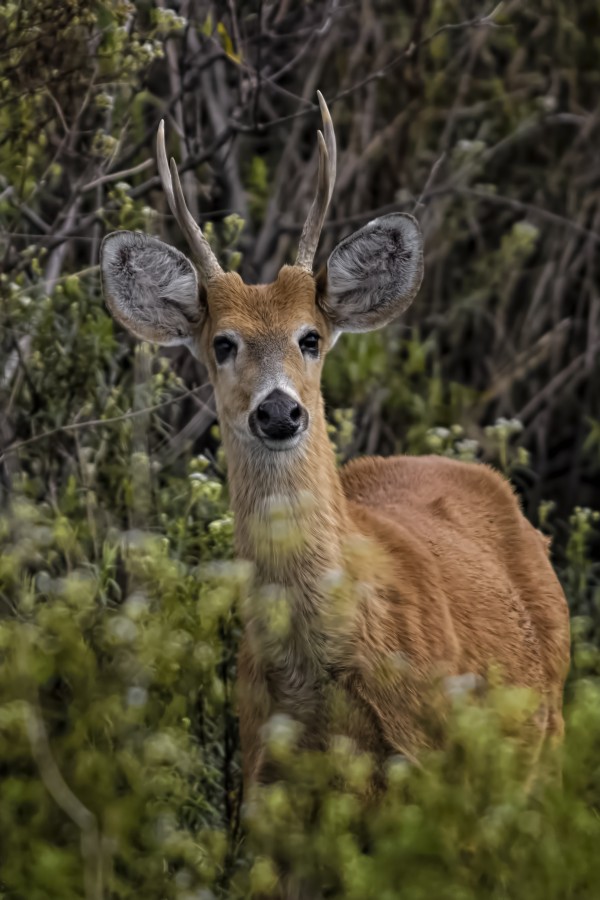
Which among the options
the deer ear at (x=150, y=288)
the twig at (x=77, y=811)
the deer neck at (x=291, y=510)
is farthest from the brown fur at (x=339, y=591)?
the twig at (x=77, y=811)

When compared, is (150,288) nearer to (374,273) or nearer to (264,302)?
(264,302)

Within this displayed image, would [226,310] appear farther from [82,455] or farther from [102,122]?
[102,122]

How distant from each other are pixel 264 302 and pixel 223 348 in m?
0.18

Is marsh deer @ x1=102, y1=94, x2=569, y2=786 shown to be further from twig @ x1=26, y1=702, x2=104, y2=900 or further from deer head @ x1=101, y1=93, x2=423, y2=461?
twig @ x1=26, y1=702, x2=104, y2=900

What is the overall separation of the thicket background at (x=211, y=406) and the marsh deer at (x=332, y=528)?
0.75 ft

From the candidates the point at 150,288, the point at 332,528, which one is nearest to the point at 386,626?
the point at 332,528

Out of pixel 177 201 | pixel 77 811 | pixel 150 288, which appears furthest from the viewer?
pixel 150 288

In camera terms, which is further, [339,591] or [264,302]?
[264,302]

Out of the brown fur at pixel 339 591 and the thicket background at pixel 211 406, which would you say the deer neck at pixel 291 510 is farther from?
the thicket background at pixel 211 406

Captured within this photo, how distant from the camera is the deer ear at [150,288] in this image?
5051mm

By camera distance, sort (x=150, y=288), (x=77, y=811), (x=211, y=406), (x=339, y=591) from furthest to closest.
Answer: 1. (x=211, y=406)
2. (x=150, y=288)
3. (x=339, y=591)
4. (x=77, y=811)

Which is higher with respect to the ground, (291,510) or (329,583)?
(291,510)

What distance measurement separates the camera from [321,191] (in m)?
4.73

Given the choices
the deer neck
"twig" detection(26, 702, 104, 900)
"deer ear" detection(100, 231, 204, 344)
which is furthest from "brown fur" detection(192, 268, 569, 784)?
"twig" detection(26, 702, 104, 900)
